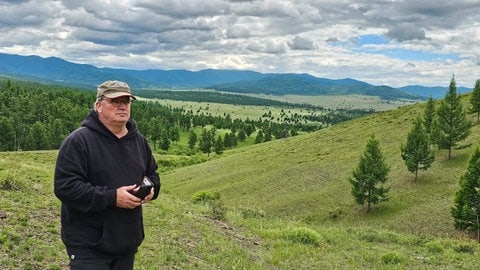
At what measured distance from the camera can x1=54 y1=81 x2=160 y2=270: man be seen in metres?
5.36

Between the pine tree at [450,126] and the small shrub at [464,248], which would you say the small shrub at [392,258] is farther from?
the pine tree at [450,126]

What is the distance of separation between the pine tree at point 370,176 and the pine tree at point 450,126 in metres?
13.2

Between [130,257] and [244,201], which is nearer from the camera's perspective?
[130,257]

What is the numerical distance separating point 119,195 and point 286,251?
9.12 m

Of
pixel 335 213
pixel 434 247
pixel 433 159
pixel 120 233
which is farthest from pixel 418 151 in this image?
pixel 120 233

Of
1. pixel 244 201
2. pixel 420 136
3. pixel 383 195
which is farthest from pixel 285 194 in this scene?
pixel 420 136

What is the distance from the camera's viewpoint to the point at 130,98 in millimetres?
5941

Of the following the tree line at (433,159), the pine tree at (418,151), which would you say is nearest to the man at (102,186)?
the tree line at (433,159)

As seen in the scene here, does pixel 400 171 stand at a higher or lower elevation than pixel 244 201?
higher

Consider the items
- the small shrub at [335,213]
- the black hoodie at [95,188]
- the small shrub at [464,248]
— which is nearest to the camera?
the black hoodie at [95,188]

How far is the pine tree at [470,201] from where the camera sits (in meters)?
36.9

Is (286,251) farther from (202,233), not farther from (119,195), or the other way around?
(119,195)

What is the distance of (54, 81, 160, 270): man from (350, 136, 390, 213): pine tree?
44288 millimetres

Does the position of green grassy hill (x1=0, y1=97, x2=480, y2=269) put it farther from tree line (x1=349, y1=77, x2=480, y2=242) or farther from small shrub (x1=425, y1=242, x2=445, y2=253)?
tree line (x1=349, y1=77, x2=480, y2=242)
